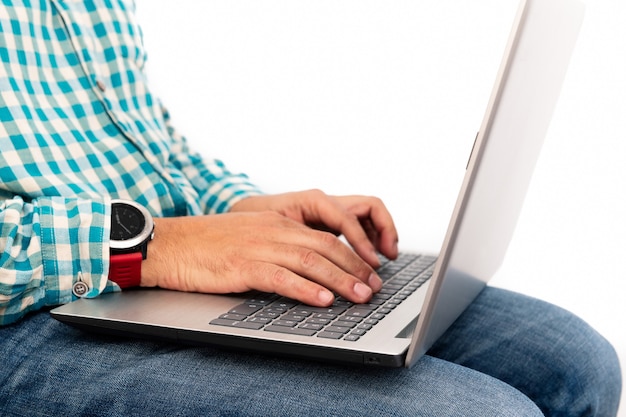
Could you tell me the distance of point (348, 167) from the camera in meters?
1.93

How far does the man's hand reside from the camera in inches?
38.8

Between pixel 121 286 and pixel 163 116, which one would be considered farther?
pixel 163 116

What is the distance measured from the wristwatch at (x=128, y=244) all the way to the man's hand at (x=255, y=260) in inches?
0.8

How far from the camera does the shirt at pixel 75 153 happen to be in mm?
1014

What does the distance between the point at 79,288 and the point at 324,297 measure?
13.0 inches

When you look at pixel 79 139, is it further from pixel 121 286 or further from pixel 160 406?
pixel 160 406

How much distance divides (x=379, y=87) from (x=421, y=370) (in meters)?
1.10

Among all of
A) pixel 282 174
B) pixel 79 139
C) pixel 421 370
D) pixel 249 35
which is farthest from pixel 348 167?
pixel 421 370

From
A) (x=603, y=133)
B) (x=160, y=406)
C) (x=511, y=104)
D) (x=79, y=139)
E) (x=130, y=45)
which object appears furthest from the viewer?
(x=603, y=133)

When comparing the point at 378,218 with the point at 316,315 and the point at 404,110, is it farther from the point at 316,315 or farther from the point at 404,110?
the point at 404,110

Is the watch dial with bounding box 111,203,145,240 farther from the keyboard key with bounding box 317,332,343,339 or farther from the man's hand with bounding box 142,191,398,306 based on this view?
the keyboard key with bounding box 317,332,343,339

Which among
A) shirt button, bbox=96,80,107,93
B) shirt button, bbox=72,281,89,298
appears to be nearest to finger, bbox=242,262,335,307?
shirt button, bbox=72,281,89,298

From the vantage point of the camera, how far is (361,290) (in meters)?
0.99

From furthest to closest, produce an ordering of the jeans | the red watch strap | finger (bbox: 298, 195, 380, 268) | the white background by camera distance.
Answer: the white background, finger (bbox: 298, 195, 380, 268), the red watch strap, the jeans
